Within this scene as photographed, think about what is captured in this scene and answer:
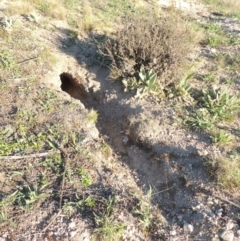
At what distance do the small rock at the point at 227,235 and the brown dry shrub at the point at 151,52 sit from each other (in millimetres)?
2829

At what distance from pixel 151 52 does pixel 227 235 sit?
11.0ft

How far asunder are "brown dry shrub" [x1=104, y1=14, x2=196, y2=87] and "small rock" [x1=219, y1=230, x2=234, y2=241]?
2.83m

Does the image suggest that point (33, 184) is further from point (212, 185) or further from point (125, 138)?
point (212, 185)

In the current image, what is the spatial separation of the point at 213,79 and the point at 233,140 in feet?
5.34

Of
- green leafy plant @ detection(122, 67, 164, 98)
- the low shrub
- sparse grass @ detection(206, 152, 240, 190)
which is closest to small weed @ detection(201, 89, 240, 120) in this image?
the low shrub

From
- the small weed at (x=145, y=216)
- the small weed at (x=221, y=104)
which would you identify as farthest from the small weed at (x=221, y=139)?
the small weed at (x=145, y=216)

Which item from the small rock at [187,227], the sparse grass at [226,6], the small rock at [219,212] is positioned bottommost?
the small rock at [187,227]

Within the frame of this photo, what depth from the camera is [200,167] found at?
4.66 metres

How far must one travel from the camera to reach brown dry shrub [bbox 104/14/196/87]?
5.86 m

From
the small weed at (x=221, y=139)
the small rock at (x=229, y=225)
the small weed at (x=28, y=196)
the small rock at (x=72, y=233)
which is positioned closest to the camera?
the small rock at (x=72, y=233)

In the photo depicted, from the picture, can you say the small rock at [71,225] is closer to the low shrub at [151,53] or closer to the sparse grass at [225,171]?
the sparse grass at [225,171]

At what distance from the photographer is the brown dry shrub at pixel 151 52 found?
586 centimetres

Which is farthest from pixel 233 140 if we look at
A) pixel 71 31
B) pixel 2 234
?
pixel 71 31

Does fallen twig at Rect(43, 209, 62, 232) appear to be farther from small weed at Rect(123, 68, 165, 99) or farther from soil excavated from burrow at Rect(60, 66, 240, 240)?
small weed at Rect(123, 68, 165, 99)
